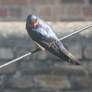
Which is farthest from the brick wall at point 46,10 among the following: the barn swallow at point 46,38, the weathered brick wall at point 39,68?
the barn swallow at point 46,38

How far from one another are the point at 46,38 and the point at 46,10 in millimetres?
1954

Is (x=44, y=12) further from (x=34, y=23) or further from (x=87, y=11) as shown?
(x=34, y=23)

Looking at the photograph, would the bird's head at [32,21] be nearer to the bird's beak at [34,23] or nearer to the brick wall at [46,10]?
the bird's beak at [34,23]

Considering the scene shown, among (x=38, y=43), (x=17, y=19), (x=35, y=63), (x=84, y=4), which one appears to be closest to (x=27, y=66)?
(x=35, y=63)

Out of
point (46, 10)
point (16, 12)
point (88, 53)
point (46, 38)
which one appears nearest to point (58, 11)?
point (46, 10)

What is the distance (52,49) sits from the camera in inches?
29.8

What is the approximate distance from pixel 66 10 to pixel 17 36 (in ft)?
2.05

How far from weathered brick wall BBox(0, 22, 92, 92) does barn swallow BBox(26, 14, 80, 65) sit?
4.92 ft

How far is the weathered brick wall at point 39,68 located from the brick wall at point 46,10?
1.16 ft

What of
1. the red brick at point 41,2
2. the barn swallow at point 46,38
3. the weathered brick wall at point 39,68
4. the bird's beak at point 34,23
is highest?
the bird's beak at point 34,23

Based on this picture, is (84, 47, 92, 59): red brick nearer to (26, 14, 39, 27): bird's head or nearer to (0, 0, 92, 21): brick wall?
(0, 0, 92, 21): brick wall

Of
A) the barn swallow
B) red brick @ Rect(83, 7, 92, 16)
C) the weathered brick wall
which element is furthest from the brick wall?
the barn swallow

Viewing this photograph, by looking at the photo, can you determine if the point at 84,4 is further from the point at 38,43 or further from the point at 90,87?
the point at 38,43

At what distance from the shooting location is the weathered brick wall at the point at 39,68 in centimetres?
231
